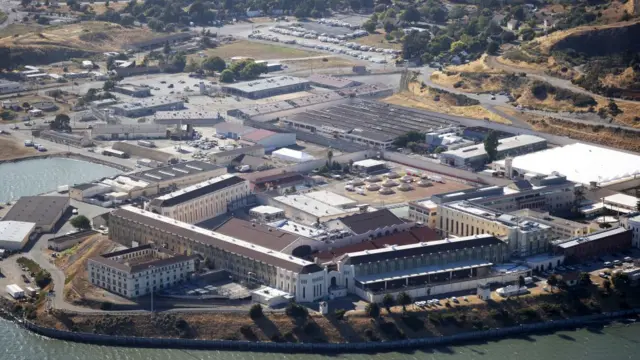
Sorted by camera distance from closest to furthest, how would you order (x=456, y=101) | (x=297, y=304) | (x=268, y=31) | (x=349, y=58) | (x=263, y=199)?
(x=297, y=304)
(x=263, y=199)
(x=456, y=101)
(x=349, y=58)
(x=268, y=31)

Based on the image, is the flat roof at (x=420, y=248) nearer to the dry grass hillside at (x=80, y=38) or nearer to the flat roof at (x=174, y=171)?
the flat roof at (x=174, y=171)

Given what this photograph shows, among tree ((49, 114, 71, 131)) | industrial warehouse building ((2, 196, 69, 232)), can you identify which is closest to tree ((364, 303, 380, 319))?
industrial warehouse building ((2, 196, 69, 232))

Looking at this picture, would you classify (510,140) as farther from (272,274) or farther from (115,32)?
(115,32)

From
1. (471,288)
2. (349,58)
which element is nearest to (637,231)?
(471,288)

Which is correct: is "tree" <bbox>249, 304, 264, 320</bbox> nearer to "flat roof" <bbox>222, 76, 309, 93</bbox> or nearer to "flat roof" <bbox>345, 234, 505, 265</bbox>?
"flat roof" <bbox>345, 234, 505, 265</bbox>

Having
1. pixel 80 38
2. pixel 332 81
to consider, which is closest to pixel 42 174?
pixel 332 81
